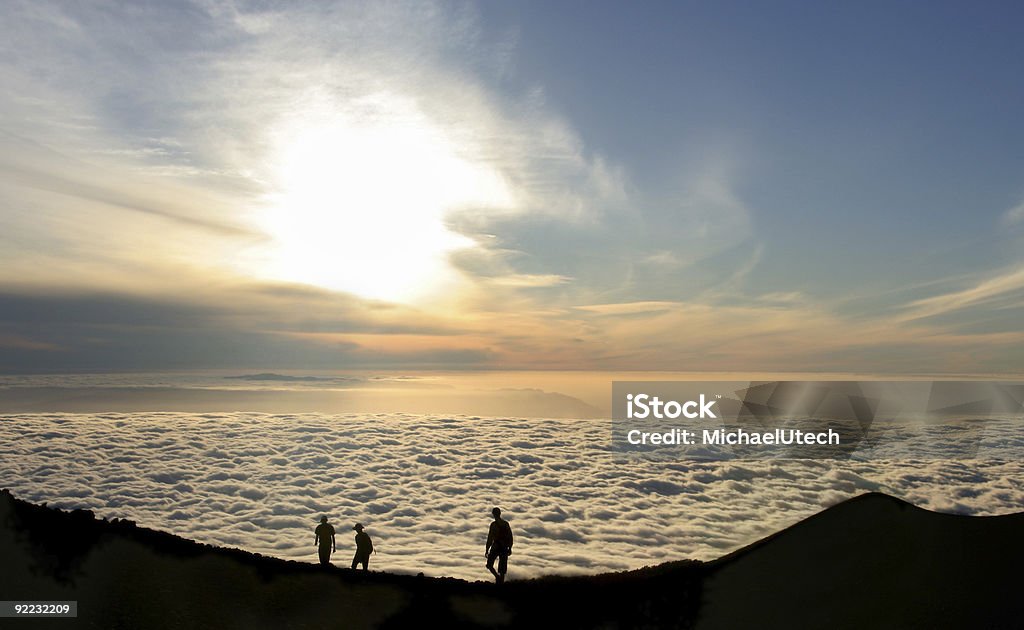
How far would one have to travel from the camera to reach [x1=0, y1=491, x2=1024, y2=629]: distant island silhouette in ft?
63.7

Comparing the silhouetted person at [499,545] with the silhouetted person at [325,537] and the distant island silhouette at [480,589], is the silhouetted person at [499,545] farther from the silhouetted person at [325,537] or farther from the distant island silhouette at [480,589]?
the silhouetted person at [325,537]

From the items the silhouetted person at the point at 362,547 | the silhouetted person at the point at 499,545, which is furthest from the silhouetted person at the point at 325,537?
the silhouetted person at the point at 499,545

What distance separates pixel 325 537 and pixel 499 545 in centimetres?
700

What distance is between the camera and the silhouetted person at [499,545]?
2236 centimetres

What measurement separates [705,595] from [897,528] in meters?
9.84

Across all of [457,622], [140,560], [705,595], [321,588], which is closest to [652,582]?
[705,595]

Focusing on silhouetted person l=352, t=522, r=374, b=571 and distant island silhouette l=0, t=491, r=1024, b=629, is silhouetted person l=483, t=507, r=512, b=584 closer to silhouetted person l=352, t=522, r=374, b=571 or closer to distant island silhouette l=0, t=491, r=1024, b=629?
distant island silhouette l=0, t=491, r=1024, b=629

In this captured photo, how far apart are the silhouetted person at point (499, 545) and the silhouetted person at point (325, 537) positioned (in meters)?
6.20

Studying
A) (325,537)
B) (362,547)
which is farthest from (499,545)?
(325,537)

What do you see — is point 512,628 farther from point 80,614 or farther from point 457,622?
point 80,614

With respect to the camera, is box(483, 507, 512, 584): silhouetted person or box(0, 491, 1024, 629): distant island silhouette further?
box(483, 507, 512, 584): silhouetted person

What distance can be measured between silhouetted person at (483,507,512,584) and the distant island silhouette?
1.97 feet

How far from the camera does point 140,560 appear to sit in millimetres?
20781

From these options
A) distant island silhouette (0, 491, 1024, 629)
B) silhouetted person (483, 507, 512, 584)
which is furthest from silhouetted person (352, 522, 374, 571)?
silhouetted person (483, 507, 512, 584)
